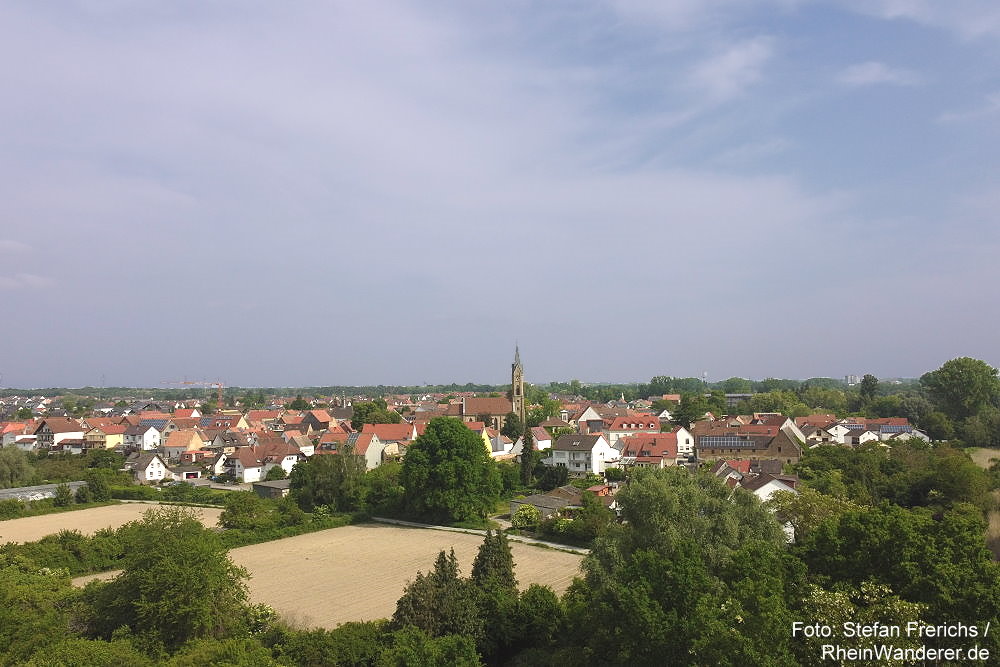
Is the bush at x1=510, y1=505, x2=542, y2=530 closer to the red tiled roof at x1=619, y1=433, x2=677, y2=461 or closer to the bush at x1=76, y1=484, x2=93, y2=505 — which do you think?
the red tiled roof at x1=619, y1=433, x2=677, y2=461

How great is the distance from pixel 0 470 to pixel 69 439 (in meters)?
28.0

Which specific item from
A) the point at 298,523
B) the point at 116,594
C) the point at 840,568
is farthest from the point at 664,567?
the point at 298,523

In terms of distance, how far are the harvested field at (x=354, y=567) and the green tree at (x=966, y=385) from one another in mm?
59755

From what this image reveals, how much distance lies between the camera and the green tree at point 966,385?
69.4 metres

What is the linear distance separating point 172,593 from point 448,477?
21.7 meters

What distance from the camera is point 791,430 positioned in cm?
5853

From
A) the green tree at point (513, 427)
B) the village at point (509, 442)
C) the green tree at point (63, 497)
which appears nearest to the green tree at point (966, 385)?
the village at point (509, 442)

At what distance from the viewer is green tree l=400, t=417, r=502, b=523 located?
38500mm

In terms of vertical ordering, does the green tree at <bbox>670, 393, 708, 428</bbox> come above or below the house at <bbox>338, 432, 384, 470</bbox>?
above

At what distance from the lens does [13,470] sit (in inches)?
2040

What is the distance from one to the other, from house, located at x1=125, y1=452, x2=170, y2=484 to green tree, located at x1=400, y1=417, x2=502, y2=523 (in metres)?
33.1

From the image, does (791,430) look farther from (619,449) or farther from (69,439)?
(69,439)

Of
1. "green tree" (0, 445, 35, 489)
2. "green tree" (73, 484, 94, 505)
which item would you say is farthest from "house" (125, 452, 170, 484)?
"green tree" (73, 484, 94, 505)

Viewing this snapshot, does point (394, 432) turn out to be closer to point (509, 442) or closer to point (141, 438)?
point (509, 442)
